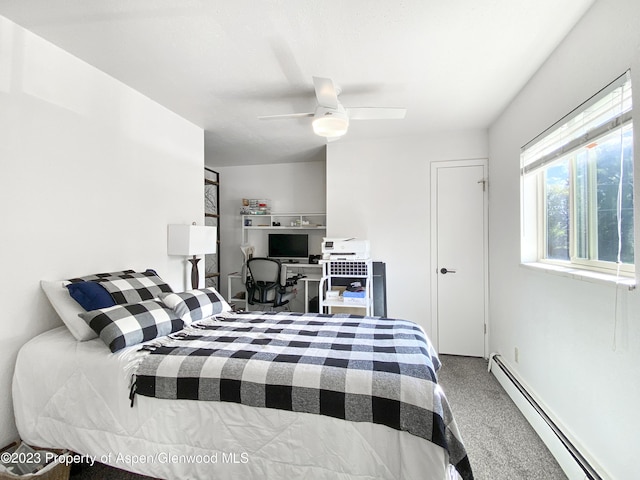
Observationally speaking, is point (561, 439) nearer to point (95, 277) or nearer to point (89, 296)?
point (89, 296)

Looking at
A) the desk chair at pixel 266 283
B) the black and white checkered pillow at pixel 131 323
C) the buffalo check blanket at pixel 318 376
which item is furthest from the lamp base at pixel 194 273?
the buffalo check blanket at pixel 318 376

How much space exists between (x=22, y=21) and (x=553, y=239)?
11.7 ft

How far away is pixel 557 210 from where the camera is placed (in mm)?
2086

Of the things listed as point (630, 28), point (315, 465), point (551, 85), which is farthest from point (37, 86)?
point (551, 85)

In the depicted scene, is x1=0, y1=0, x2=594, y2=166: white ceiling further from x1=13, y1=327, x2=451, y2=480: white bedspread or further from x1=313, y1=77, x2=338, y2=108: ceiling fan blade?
x1=13, y1=327, x2=451, y2=480: white bedspread

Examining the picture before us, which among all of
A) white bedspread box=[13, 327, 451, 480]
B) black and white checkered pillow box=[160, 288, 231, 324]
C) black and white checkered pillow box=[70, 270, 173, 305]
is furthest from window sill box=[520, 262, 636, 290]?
black and white checkered pillow box=[70, 270, 173, 305]

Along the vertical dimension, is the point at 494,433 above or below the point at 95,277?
below

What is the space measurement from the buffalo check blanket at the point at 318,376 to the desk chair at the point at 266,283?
6.72 feet

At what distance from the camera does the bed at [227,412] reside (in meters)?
1.21

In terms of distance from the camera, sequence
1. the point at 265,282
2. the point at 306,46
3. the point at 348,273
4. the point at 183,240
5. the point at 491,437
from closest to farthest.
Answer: the point at 306,46, the point at 491,437, the point at 183,240, the point at 348,273, the point at 265,282

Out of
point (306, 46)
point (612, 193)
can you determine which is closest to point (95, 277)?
point (306, 46)

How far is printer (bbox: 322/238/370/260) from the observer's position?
306 centimetres

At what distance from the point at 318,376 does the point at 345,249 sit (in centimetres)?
183

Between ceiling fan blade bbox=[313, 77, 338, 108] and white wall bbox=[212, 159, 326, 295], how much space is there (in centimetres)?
263
